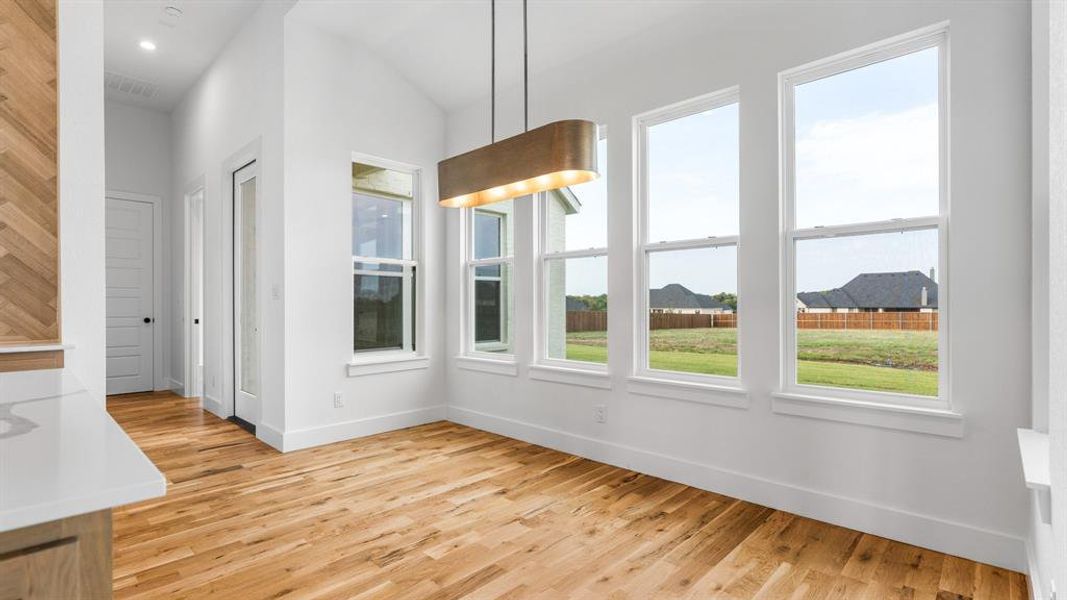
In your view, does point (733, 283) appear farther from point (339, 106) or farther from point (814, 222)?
point (339, 106)

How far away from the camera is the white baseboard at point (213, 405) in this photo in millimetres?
5129

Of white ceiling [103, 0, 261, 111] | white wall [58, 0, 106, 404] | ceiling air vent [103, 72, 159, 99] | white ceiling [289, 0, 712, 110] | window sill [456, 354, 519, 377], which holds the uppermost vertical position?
white ceiling [103, 0, 261, 111]

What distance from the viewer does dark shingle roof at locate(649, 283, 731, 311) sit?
3.36 meters

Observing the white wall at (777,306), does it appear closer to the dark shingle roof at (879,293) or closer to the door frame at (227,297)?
the dark shingle roof at (879,293)

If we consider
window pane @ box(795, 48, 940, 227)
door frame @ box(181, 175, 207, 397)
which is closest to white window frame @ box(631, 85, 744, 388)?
window pane @ box(795, 48, 940, 227)

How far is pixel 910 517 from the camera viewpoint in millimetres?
2494

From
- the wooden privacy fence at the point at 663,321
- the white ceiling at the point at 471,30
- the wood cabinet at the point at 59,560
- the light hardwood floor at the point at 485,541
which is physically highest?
the white ceiling at the point at 471,30

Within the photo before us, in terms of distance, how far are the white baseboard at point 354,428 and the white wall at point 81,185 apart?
1.79 metres

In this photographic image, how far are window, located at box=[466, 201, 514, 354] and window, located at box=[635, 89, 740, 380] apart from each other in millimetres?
1432

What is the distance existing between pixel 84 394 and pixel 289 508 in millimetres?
1847

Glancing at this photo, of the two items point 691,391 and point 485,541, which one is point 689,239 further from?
point 485,541

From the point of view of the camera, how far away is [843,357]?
2.83m

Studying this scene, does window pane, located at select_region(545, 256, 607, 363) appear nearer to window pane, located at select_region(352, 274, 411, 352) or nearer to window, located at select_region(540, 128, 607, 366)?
window, located at select_region(540, 128, 607, 366)

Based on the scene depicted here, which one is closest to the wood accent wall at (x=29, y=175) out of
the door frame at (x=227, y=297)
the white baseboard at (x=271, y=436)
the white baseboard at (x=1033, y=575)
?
the white baseboard at (x=271, y=436)
